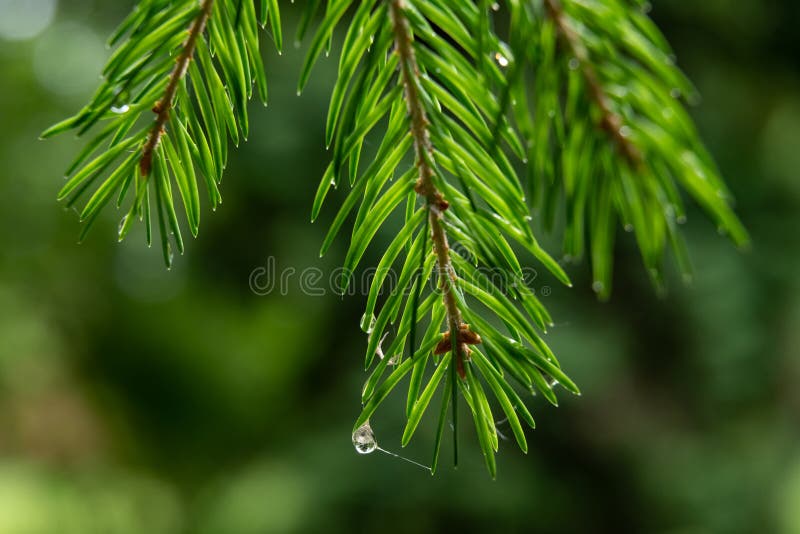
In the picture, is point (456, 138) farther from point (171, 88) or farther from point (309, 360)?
point (309, 360)

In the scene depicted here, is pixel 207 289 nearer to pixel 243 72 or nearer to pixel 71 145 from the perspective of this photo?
pixel 71 145

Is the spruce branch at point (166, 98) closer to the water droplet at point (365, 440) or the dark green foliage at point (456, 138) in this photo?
the dark green foliage at point (456, 138)

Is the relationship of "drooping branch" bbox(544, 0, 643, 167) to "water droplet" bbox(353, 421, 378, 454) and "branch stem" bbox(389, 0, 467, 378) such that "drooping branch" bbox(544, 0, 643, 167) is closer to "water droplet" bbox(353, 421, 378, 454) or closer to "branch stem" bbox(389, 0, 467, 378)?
"branch stem" bbox(389, 0, 467, 378)

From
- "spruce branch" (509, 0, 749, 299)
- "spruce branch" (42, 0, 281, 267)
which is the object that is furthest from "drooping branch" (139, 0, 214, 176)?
"spruce branch" (509, 0, 749, 299)

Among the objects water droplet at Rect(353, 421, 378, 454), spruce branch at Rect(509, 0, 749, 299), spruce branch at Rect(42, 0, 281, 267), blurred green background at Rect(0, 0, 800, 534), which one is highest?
spruce branch at Rect(509, 0, 749, 299)

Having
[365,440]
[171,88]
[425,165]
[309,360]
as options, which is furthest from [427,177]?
[309,360]

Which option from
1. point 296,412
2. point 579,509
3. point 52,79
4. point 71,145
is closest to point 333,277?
point 296,412
